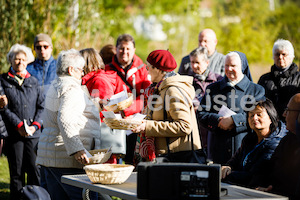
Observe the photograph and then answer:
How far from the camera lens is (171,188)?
2.87 meters

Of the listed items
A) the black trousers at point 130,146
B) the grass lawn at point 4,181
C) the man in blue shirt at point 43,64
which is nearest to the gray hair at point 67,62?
the black trousers at point 130,146

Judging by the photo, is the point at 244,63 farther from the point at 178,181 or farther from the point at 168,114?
the point at 178,181

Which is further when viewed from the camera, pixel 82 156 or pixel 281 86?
pixel 281 86

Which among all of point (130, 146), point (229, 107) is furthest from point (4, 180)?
point (229, 107)

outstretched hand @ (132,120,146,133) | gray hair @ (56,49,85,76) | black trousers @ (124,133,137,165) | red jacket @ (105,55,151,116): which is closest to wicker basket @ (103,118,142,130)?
Answer: outstretched hand @ (132,120,146,133)

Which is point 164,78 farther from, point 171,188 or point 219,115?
point 171,188

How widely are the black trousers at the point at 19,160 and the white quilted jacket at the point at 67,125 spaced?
5.25ft

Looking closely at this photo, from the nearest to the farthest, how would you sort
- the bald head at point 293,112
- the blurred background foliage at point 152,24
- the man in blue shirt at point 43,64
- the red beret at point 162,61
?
the bald head at point 293,112
the red beret at point 162,61
the man in blue shirt at point 43,64
the blurred background foliage at point 152,24

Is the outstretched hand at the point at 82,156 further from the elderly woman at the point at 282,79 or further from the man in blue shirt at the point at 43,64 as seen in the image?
the man in blue shirt at the point at 43,64

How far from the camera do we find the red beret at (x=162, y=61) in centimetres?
399

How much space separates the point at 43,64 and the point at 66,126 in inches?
108

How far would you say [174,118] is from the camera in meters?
3.80

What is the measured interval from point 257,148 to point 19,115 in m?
3.24

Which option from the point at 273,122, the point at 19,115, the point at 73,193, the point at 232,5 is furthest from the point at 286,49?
the point at 232,5
